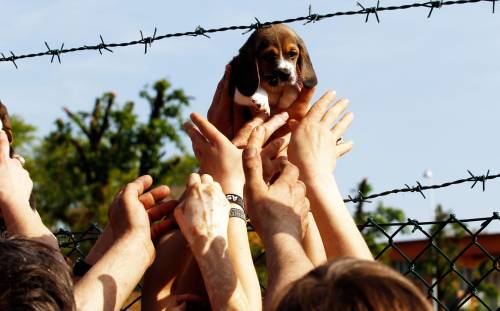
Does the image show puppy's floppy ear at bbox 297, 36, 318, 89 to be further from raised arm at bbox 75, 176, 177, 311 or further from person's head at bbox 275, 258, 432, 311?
person's head at bbox 275, 258, 432, 311

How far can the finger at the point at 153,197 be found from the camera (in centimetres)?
351

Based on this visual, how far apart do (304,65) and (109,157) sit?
80.4 ft

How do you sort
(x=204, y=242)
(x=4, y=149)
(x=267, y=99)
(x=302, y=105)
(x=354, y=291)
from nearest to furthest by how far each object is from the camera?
(x=354, y=291) < (x=204, y=242) < (x=4, y=149) < (x=302, y=105) < (x=267, y=99)

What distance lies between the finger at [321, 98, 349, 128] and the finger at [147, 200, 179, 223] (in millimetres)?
621

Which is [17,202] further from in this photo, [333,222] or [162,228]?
[333,222]

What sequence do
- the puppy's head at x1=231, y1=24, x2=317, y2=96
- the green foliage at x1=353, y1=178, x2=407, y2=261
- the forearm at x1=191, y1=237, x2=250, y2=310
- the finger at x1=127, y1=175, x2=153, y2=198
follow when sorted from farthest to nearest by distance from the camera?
1. the green foliage at x1=353, y1=178, x2=407, y2=261
2. the puppy's head at x1=231, y1=24, x2=317, y2=96
3. the finger at x1=127, y1=175, x2=153, y2=198
4. the forearm at x1=191, y1=237, x2=250, y2=310

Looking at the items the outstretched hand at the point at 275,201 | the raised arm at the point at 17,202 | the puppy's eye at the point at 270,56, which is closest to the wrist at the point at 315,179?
the outstretched hand at the point at 275,201

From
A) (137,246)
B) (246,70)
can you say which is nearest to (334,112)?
(137,246)

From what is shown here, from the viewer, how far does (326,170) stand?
3387 millimetres

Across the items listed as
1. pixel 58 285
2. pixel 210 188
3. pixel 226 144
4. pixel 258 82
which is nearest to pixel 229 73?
pixel 258 82

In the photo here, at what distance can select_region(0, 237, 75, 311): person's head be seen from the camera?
2402 mm

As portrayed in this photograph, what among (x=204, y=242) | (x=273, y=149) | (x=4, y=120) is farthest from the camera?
(x=4, y=120)

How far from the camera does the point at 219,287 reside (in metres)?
2.95

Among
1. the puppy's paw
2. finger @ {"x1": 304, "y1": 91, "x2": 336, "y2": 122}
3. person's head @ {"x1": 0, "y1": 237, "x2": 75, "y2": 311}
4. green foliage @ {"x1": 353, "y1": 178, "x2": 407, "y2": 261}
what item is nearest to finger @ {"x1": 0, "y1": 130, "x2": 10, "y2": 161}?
person's head @ {"x1": 0, "y1": 237, "x2": 75, "y2": 311}
